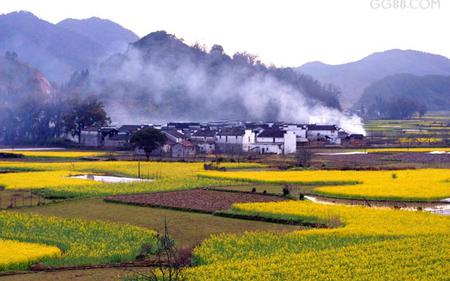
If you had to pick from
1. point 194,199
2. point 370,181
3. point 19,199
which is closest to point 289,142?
point 370,181

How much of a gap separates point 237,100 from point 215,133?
4952 cm

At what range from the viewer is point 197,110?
113062 millimetres

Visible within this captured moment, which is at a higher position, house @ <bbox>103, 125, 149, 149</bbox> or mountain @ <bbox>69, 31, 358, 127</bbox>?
mountain @ <bbox>69, 31, 358, 127</bbox>

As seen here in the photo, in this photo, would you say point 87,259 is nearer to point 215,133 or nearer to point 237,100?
point 215,133

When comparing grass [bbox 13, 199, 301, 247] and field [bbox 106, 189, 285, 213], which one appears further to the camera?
field [bbox 106, 189, 285, 213]

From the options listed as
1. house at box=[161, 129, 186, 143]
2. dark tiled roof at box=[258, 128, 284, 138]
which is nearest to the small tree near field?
dark tiled roof at box=[258, 128, 284, 138]

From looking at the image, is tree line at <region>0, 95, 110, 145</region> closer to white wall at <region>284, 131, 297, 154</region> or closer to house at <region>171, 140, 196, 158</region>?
house at <region>171, 140, 196, 158</region>

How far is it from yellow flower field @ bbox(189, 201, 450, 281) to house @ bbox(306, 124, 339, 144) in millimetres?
52856

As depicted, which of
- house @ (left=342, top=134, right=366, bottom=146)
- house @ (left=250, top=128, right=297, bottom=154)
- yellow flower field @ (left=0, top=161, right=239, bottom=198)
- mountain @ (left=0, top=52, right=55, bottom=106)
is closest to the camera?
yellow flower field @ (left=0, top=161, right=239, bottom=198)

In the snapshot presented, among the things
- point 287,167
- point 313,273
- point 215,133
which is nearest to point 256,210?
point 313,273

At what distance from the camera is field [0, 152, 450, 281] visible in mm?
16234

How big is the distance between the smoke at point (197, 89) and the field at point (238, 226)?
64.8 m

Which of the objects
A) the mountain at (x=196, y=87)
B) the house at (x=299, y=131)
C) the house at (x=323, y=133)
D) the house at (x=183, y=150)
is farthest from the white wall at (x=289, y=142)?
the mountain at (x=196, y=87)

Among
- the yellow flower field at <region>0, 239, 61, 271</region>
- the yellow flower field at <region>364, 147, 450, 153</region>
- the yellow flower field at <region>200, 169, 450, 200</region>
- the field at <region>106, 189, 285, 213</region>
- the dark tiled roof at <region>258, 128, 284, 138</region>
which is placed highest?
the dark tiled roof at <region>258, 128, 284, 138</region>
